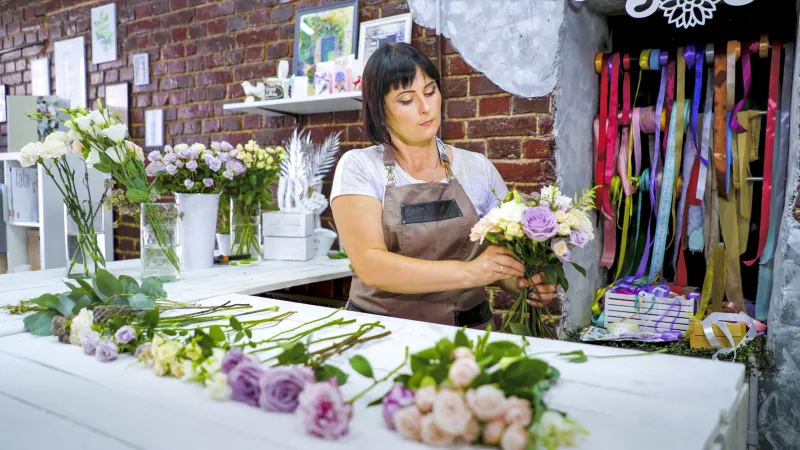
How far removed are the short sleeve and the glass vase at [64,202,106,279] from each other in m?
0.91

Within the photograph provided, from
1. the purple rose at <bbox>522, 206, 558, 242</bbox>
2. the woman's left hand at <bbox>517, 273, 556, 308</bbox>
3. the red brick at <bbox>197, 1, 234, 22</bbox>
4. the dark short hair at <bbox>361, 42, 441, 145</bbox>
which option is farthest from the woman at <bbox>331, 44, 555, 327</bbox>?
the red brick at <bbox>197, 1, 234, 22</bbox>

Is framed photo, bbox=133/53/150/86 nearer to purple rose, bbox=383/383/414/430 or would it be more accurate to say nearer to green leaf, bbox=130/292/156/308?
green leaf, bbox=130/292/156/308

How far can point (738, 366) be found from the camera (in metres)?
1.05

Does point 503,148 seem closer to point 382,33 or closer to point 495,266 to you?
point 382,33

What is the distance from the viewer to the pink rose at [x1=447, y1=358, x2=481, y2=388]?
0.71 metres

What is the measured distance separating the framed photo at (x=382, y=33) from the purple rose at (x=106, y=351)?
2049 mm

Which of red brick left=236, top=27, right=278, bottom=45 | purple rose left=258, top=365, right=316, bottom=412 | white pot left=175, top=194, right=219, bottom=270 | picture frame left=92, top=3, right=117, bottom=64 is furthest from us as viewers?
picture frame left=92, top=3, right=117, bottom=64

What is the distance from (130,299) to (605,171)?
187 centimetres

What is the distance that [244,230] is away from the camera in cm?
273

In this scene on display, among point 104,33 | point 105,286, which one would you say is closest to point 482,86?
point 105,286

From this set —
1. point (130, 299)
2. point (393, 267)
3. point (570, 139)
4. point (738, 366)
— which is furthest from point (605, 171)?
point (130, 299)

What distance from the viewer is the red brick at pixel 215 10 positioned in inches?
141

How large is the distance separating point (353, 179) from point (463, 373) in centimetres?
111

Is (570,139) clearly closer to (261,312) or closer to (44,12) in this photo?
(261,312)
